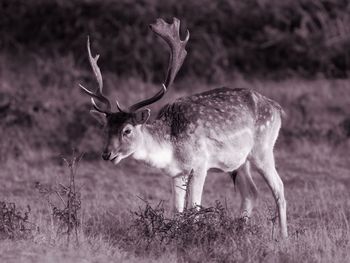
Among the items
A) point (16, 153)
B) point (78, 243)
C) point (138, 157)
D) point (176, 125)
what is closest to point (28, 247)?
point (78, 243)

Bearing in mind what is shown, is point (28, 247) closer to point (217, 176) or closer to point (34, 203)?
point (34, 203)

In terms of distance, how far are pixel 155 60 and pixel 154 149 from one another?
402 inches

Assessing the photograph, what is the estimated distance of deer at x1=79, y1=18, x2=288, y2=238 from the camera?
985cm

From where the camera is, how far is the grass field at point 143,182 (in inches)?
345

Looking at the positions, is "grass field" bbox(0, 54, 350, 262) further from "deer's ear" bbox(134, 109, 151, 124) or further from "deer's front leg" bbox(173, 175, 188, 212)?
"deer's ear" bbox(134, 109, 151, 124)

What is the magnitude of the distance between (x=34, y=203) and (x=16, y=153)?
3800 millimetres

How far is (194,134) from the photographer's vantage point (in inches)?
403

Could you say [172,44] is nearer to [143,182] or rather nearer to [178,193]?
[178,193]

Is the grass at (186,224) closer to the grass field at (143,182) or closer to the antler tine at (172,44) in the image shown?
the grass field at (143,182)

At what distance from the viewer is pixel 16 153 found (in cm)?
1576

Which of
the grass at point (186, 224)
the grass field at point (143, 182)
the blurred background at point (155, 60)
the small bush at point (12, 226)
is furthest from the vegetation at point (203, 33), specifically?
the small bush at point (12, 226)

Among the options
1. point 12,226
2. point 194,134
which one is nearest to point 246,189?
point 194,134

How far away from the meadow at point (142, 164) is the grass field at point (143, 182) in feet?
0.07

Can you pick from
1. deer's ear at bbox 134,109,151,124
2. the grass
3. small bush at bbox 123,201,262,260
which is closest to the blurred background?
the grass
